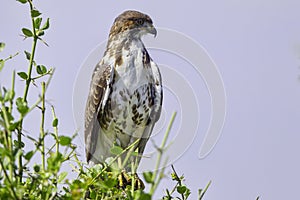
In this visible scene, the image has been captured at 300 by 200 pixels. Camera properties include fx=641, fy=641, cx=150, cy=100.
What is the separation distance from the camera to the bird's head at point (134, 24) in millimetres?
5887

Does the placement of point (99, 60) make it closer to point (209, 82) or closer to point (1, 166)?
point (209, 82)

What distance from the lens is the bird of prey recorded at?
5453 millimetres

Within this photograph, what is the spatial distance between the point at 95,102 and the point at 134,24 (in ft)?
2.84

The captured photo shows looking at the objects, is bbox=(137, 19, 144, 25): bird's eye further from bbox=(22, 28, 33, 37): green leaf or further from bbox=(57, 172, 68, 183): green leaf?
bbox=(57, 172, 68, 183): green leaf

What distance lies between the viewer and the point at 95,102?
5.57 metres

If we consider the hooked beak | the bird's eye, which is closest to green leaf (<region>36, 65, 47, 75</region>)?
the hooked beak

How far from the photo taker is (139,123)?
559 cm

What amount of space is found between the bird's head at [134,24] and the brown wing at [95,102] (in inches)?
19.7

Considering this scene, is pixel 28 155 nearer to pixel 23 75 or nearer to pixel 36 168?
pixel 36 168

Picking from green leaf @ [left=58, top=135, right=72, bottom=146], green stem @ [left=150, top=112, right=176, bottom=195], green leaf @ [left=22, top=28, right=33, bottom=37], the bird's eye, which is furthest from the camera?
the bird's eye

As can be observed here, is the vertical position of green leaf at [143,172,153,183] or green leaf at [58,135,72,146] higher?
green leaf at [58,135,72,146]

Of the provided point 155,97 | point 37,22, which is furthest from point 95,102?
point 37,22

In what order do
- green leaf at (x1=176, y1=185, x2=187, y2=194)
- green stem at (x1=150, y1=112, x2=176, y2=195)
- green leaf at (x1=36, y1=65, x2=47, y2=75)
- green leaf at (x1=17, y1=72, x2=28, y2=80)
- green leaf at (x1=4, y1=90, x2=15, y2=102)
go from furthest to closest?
green leaf at (x1=176, y1=185, x2=187, y2=194)
green leaf at (x1=36, y1=65, x2=47, y2=75)
green leaf at (x1=17, y1=72, x2=28, y2=80)
green leaf at (x1=4, y1=90, x2=15, y2=102)
green stem at (x1=150, y1=112, x2=176, y2=195)

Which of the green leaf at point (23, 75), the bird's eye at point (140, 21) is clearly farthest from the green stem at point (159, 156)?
the bird's eye at point (140, 21)
